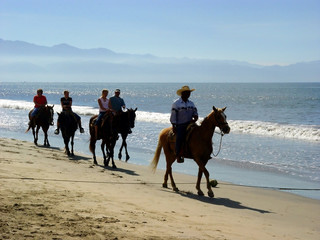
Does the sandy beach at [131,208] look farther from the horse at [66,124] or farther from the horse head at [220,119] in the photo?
the horse at [66,124]

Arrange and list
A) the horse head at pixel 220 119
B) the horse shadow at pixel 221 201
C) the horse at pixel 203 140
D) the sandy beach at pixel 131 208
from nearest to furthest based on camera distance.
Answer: the sandy beach at pixel 131 208 → the horse shadow at pixel 221 201 → the horse head at pixel 220 119 → the horse at pixel 203 140

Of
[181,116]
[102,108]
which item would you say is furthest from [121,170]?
[181,116]

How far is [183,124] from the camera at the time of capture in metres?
11.5

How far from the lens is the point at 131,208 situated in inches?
334

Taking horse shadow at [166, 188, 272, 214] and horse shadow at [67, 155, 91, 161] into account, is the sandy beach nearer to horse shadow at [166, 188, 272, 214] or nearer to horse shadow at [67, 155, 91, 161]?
horse shadow at [166, 188, 272, 214]

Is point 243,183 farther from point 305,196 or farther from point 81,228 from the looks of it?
point 81,228

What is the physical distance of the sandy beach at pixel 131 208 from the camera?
266 inches

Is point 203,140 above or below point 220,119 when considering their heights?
below

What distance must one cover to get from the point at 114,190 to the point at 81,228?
12.1 feet

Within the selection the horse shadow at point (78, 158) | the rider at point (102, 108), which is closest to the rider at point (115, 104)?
the rider at point (102, 108)

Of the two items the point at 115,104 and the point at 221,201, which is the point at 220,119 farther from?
the point at 115,104

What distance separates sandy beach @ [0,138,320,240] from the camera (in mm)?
6746

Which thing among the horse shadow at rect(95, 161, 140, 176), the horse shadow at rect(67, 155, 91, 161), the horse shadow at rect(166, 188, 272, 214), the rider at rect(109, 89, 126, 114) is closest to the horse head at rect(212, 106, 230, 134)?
the horse shadow at rect(166, 188, 272, 214)

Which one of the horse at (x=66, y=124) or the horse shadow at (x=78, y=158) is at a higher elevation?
the horse at (x=66, y=124)
